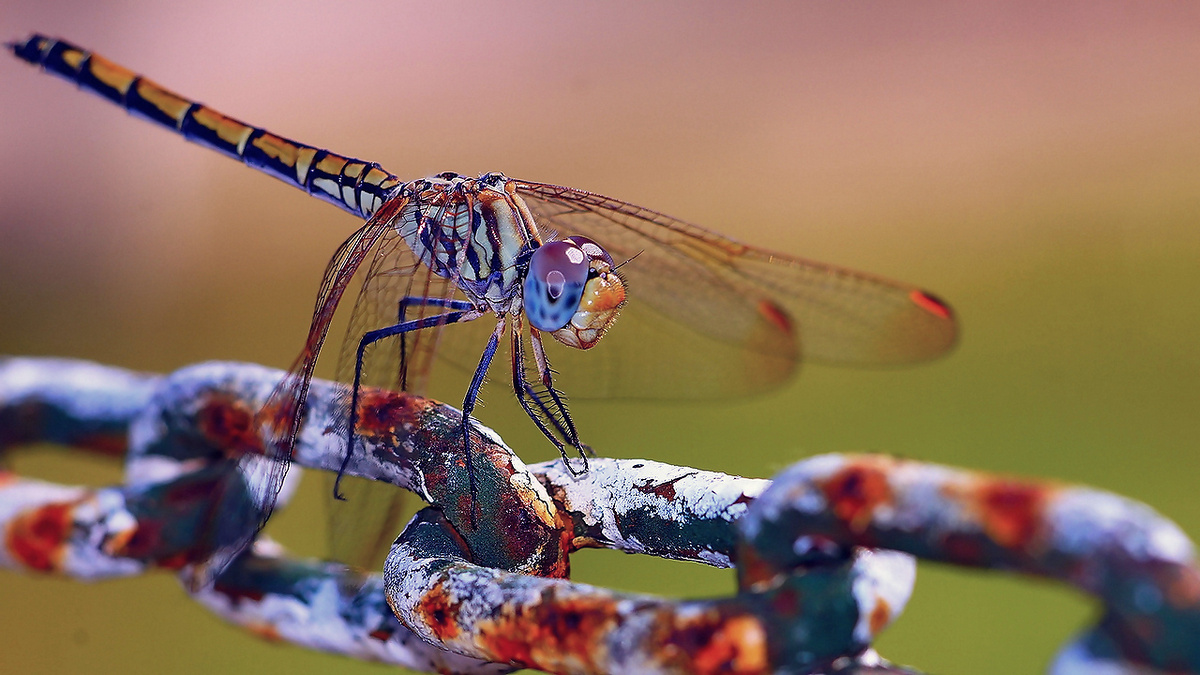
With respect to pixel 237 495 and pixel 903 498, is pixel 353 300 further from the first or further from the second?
pixel 903 498

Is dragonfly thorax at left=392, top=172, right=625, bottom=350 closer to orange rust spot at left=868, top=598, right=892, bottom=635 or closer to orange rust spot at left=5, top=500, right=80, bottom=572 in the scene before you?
orange rust spot at left=5, top=500, right=80, bottom=572

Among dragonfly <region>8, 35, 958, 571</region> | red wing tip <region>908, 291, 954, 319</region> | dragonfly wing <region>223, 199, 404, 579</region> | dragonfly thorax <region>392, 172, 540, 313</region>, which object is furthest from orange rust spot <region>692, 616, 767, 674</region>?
red wing tip <region>908, 291, 954, 319</region>

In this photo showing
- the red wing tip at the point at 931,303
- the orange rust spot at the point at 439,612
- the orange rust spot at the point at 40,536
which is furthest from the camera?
the red wing tip at the point at 931,303

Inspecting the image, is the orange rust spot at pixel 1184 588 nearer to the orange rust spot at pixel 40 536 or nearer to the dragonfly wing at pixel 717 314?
the orange rust spot at pixel 40 536

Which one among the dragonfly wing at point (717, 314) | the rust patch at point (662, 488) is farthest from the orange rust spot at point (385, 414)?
the dragonfly wing at point (717, 314)

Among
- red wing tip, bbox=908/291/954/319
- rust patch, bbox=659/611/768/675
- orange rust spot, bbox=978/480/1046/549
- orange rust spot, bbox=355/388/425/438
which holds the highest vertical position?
red wing tip, bbox=908/291/954/319

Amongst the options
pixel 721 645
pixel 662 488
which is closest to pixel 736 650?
pixel 721 645

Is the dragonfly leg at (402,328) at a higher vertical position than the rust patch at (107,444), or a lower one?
higher

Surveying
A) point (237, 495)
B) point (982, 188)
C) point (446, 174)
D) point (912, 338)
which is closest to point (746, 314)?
point (912, 338)
